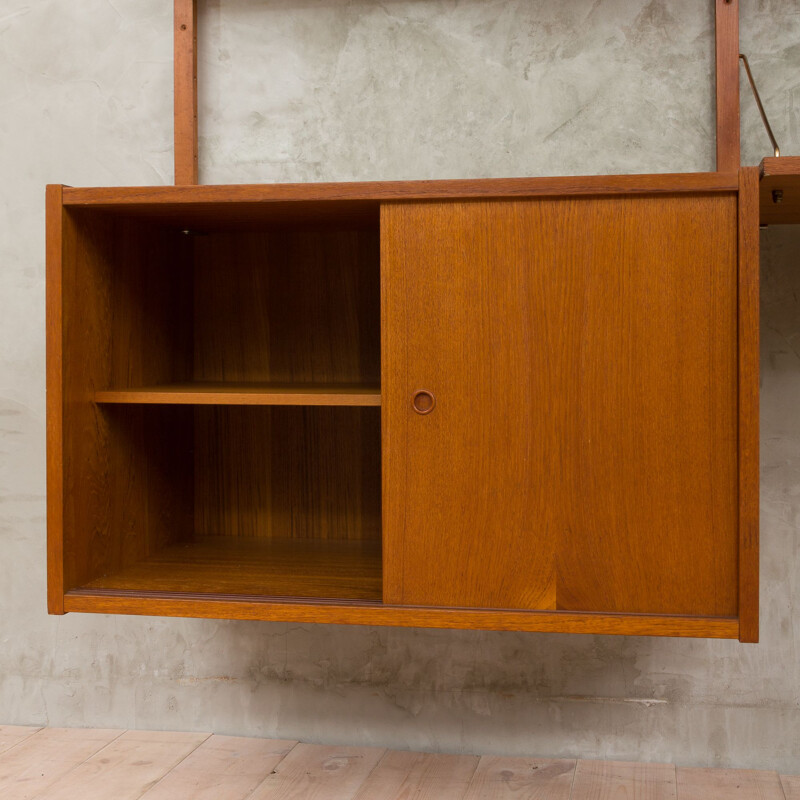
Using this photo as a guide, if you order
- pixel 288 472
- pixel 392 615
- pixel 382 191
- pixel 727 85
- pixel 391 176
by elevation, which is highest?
pixel 727 85

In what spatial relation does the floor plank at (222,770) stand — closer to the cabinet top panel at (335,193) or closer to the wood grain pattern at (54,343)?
the wood grain pattern at (54,343)

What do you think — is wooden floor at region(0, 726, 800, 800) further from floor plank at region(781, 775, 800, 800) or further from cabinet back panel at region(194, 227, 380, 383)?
cabinet back panel at region(194, 227, 380, 383)

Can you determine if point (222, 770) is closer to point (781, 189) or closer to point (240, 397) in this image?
point (240, 397)

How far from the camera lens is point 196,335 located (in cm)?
160

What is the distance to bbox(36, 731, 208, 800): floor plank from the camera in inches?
56.7

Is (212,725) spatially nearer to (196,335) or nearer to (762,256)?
(196,335)

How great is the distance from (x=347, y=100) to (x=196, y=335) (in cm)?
51

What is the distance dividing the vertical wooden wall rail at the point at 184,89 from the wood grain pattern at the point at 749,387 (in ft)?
3.26

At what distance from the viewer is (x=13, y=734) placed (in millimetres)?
1715

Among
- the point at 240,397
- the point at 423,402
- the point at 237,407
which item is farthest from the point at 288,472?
the point at 423,402

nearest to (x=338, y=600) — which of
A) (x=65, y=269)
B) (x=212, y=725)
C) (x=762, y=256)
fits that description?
(x=65, y=269)

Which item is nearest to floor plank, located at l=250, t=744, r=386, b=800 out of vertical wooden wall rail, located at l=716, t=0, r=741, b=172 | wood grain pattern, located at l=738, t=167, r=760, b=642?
wood grain pattern, located at l=738, t=167, r=760, b=642

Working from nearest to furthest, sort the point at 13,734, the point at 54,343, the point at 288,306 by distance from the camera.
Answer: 1. the point at 54,343
2. the point at 288,306
3. the point at 13,734

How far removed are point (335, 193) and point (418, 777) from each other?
38.9 inches
